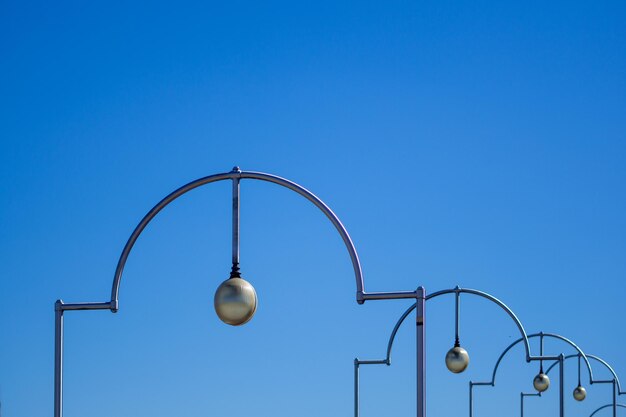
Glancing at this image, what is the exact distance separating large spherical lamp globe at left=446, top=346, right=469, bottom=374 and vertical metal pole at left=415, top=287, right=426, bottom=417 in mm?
13174

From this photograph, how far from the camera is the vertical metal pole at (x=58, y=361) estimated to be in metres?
20.5

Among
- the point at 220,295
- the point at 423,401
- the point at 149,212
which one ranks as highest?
the point at 149,212

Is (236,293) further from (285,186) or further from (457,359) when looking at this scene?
(457,359)

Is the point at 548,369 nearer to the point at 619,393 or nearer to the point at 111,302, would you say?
the point at 619,393

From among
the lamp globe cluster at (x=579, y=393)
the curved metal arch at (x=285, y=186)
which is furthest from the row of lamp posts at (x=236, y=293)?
the lamp globe cluster at (x=579, y=393)

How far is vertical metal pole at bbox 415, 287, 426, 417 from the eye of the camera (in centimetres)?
1920

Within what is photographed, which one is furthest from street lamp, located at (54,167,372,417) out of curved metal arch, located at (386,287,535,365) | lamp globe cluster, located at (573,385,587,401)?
lamp globe cluster, located at (573,385,587,401)

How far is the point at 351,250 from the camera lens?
19.7 meters

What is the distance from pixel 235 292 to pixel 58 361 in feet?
11.2

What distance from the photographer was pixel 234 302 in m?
18.4

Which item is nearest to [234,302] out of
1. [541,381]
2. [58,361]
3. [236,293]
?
[236,293]

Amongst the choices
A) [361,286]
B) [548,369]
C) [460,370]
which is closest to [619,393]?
[548,369]

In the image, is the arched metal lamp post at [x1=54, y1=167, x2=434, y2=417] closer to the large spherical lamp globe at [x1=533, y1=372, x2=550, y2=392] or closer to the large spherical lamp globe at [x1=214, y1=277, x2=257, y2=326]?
the large spherical lamp globe at [x1=214, y1=277, x2=257, y2=326]

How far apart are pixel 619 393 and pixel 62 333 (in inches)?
1487
